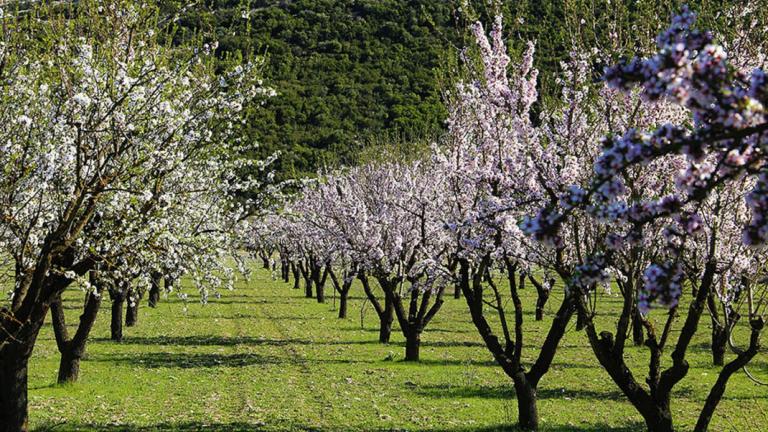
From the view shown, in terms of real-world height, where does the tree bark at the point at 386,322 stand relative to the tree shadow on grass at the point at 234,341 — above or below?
above

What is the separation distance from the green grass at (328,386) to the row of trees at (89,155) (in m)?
4.74

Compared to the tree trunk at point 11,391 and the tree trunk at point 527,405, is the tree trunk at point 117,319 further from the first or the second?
the tree trunk at point 527,405

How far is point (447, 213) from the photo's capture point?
22.1 meters

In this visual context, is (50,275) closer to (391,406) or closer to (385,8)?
(391,406)

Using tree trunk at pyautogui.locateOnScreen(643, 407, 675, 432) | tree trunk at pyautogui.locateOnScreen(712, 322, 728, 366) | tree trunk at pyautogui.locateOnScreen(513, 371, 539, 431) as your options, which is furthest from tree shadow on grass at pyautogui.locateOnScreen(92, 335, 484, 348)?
tree trunk at pyautogui.locateOnScreen(643, 407, 675, 432)

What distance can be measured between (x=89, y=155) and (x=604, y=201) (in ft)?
27.9

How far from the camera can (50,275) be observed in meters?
11.4

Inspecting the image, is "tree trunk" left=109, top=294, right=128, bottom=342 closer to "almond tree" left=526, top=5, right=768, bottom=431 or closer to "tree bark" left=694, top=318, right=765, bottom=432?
"tree bark" left=694, top=318, right=765, bottom=432

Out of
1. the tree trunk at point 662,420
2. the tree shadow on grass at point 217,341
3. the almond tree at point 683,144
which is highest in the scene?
the almond tree at point 683,144

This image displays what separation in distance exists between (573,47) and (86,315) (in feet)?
46.7

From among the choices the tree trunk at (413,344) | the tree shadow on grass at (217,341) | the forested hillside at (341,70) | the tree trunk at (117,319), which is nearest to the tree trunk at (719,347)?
the tree trunk at (413,344)

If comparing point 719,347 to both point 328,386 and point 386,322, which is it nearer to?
point 386,322

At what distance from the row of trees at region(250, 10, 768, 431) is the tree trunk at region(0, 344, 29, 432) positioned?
18.2 feet

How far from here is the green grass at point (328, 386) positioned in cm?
1586
